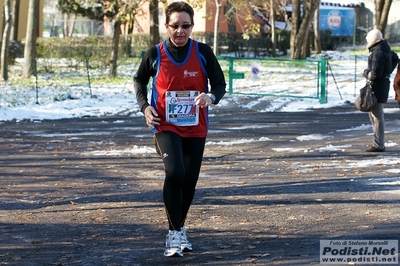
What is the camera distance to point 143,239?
634 centimetres

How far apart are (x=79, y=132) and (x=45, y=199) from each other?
267 inches

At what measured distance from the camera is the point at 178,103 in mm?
5645

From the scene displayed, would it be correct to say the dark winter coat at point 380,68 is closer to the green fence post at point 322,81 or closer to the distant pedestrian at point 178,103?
the distant pedestrian at point 178,103

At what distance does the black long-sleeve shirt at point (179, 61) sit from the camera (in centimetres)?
569

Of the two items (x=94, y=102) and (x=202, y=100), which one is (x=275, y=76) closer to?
(x=94, y=102)

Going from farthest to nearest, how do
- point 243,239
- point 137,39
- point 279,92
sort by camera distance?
point 137,39, point 279,92, point 243,239

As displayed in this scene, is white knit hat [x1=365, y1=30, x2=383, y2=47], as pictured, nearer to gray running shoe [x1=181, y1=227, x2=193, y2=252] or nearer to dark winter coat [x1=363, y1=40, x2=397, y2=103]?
dark winter coat [x1=363, y1=40, x2=397, y2=103]

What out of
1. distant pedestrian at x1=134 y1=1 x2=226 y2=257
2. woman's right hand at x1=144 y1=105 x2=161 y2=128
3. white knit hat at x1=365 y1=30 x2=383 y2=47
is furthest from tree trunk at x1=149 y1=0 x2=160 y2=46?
woman's right hand at x1=144 y1=105 x2=161 y2=128

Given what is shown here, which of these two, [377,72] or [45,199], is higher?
[377,72]

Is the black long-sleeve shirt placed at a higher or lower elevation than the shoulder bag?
higher

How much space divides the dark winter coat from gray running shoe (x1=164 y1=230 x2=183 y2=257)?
6.25 meters

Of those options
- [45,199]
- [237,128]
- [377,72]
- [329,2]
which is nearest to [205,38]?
[329,2]

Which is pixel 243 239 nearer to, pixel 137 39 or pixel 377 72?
pixel 377 72

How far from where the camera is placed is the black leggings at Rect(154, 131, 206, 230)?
221 inches
